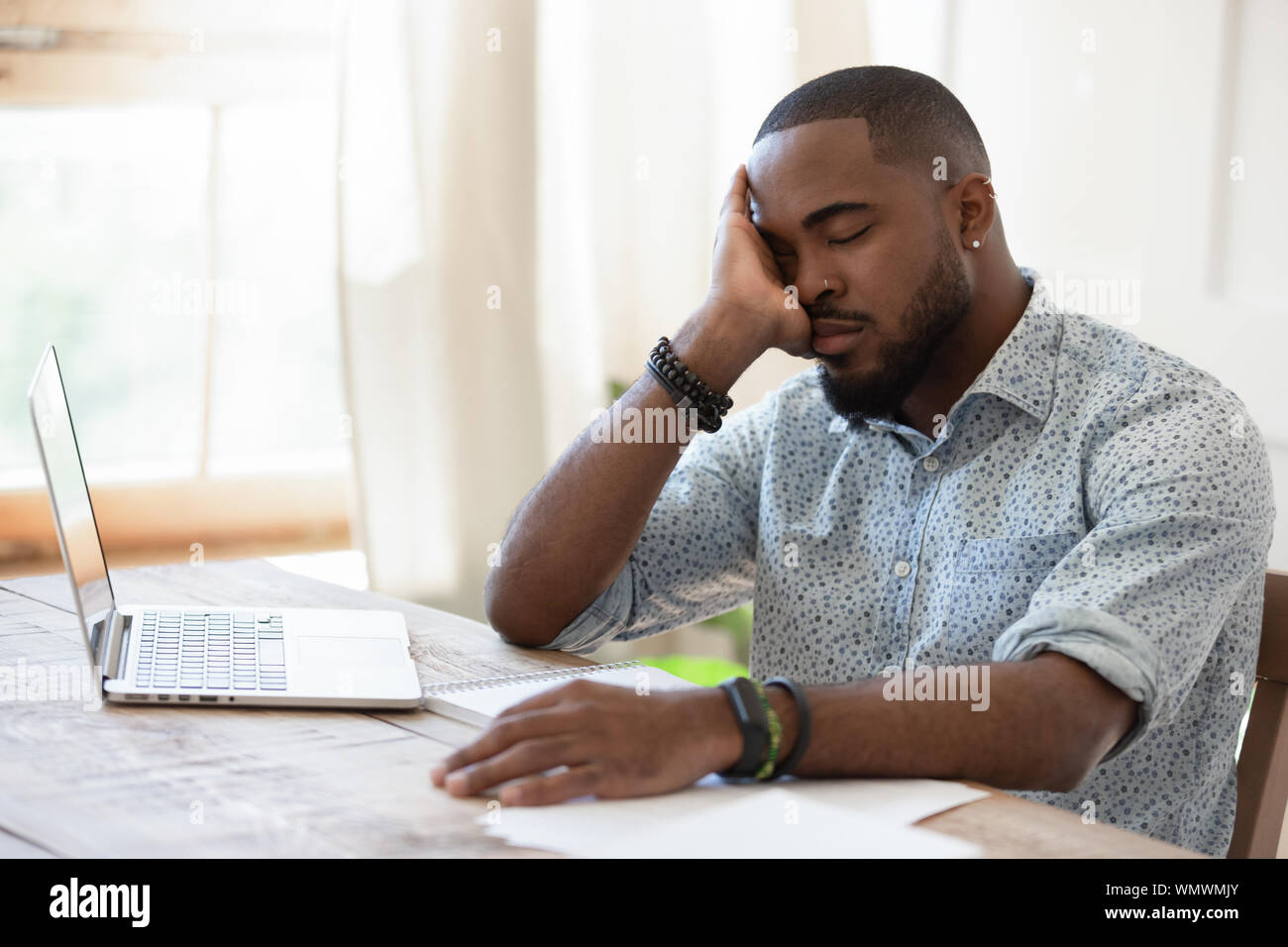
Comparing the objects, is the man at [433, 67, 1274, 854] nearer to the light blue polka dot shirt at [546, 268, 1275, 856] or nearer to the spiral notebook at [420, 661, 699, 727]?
the light blue polka dot shirt at [546, 268, 1275, 856]

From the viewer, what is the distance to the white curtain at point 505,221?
2211mm

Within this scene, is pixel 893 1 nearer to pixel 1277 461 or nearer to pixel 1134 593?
pixel 1277 461

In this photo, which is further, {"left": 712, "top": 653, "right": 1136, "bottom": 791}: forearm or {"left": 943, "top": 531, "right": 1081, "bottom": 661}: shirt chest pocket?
{"left": 943, "top": 531, "right": 1081, "bottom": 661}: shirt chest pocket

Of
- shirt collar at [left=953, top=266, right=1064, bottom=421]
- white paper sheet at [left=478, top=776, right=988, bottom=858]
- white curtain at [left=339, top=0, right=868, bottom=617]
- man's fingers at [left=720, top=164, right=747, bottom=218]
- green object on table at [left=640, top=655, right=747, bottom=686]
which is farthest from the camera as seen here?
green object on table at [left=640, top=655, right=747, bottom=686]

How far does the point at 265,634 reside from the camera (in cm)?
117

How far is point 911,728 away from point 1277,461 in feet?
4.29

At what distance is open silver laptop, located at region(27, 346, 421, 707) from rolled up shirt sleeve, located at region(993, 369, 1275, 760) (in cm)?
54

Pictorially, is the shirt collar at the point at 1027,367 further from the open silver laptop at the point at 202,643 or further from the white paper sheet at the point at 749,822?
the open silver laptop at the point at 202,643

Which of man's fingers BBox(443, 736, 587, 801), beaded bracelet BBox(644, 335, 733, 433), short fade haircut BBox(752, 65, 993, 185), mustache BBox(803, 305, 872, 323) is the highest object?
short fade haircut BBox(752, 65, 993, 185)

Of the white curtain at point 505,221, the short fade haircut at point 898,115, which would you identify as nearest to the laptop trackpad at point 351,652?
the short fade haircut at point 898,115

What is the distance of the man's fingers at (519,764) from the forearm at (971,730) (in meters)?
0.10

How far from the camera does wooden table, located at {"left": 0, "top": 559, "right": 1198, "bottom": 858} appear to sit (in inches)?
29.4

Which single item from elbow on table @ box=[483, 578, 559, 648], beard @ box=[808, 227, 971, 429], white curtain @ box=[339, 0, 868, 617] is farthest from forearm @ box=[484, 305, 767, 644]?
white curtain @ box=[339, 0, 868, 617]
